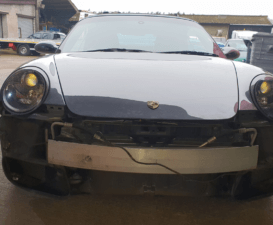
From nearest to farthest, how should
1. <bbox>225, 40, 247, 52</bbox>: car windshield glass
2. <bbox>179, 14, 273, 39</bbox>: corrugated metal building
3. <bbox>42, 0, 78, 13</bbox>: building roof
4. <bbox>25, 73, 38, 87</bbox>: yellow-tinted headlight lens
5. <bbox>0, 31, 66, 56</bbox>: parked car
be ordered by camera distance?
1. <bbox>25, 73, 38, 87</bbox>: yellow-tinted headlight lens
2. <bbox>225, 40, 247, 52</bbox>: car windshield glass
3. <bbox>0, 31, 66, 56</bbox>: parked car
4. <bbox>42, 0, 78, 13</bbox>: building roof
5. <bbox>179, 14, 273, 39</bbox>: corrugated metal building

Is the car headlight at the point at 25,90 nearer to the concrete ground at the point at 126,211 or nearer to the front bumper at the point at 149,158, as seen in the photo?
the front bumper at the point at 149,158

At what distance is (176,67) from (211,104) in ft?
1.40

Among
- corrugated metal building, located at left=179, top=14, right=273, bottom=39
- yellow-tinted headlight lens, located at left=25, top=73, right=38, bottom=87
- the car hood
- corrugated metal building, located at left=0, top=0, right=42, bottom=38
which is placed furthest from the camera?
corrugated metal building, located at left=179, top=14, right=273, bottom=39

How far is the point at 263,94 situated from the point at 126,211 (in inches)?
42.5

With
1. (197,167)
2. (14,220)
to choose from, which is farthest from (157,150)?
(14,220)

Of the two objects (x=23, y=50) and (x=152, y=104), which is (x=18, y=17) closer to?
(x=23, y=50)

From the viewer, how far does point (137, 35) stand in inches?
103

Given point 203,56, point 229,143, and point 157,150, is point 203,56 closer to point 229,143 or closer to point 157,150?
point 229,143

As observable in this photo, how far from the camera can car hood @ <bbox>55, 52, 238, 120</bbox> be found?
4.89ft

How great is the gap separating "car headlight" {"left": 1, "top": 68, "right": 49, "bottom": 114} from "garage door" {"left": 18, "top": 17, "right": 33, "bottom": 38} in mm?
24014

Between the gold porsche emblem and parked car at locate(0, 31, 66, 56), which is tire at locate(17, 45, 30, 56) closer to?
parked car at locate(0, 31, 66, 56)

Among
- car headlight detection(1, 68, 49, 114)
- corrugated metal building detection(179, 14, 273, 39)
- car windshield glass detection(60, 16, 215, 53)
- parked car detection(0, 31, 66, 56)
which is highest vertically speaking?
car windshield glass detection(60, 16, 215, 53)

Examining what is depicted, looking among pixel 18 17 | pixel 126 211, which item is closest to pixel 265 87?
pixel 126 211

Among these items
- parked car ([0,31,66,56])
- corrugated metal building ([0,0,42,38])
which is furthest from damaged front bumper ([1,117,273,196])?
corrugated metal building ([0,0,42,38])
